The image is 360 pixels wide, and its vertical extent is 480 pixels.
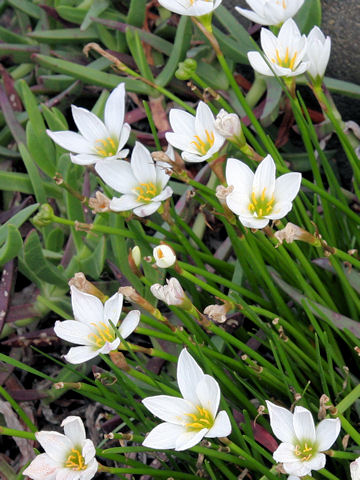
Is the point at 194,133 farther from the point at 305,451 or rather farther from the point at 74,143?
the point at 305,451

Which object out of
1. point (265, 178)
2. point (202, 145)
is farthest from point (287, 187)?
point (202, 145)

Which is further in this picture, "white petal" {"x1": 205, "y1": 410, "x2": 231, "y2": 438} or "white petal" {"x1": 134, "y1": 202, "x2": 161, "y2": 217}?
"white petal" {"x1": 134, "y1": 202, "x2": 161, "y2": 217}

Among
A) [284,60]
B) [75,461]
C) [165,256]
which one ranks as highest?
[284,60]

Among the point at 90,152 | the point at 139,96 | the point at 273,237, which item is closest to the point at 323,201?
the point at 273,237

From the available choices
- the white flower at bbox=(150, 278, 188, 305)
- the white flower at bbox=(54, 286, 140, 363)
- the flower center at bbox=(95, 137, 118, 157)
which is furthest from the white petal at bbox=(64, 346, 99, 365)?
the flower center at bbox=(95, 137, 118, 157)

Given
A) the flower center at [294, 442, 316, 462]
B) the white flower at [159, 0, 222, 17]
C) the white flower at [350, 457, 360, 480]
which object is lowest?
the flower center at [294, 442, 316, 462]

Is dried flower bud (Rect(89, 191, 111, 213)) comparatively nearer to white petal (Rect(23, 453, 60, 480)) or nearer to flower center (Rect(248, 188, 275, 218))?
flower center (Rect(248, 188, 275, 218))
